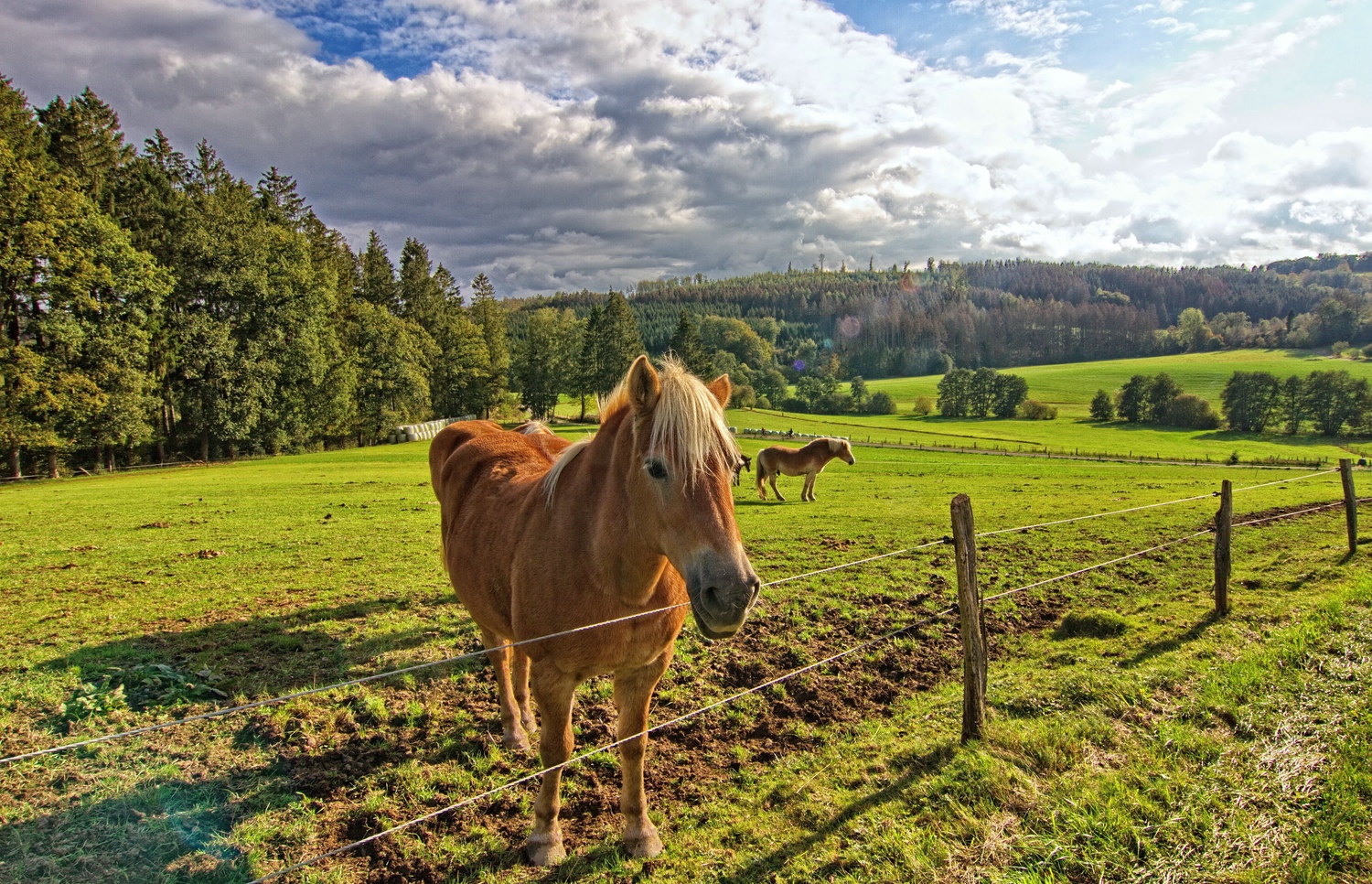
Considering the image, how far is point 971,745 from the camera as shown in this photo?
176 inches

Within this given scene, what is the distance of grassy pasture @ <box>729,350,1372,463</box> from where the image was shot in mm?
46406

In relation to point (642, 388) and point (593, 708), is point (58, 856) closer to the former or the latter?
point (593, 708)

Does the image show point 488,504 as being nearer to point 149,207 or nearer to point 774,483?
point 774,483

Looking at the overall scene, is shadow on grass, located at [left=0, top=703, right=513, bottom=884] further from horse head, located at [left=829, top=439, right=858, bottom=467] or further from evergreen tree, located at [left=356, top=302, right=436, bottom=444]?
evergreen tree, located at [left=356, top=302, right=436, bottom=444]

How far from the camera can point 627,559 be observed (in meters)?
3.40

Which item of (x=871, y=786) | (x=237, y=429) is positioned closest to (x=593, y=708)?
(x=871, y=786)

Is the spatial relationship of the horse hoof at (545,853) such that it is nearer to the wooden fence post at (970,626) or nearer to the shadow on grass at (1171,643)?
the wooden fence post at (970,626)

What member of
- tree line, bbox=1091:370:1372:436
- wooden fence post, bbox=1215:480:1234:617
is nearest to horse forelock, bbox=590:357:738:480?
wooden fence post, bbox=1215:480:1234:617

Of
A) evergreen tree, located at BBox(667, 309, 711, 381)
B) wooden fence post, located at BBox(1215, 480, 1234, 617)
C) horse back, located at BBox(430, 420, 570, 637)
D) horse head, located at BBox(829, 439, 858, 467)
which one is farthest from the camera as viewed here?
evergreen tree, located at BBox(667, 309, 711, 381)

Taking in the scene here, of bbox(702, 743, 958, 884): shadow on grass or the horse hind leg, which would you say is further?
the horse hind leg

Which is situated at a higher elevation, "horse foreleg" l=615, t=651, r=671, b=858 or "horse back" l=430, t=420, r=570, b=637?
"horse back" l=430, t=420, r=570, b=637

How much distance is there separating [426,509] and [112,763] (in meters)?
12.3

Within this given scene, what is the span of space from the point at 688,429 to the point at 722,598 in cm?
86

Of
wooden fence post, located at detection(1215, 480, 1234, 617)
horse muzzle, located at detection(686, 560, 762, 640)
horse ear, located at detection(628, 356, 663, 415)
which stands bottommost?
wooden fence post, located at detection(1215, 480, 1234, 617)
